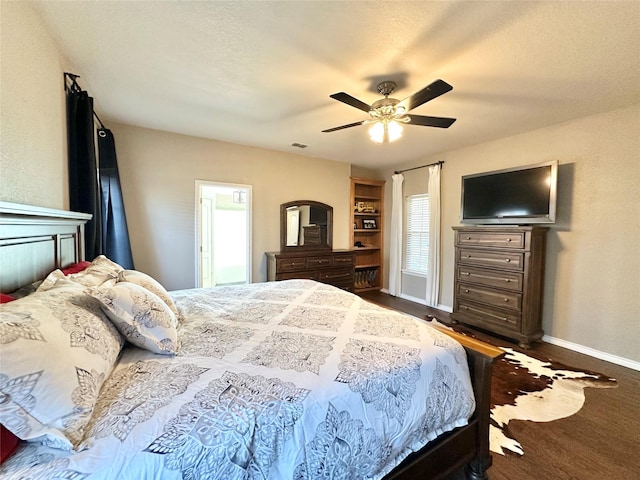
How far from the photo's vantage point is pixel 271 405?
954 millimetres

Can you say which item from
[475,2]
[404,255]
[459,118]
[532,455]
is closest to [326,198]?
[404,255]

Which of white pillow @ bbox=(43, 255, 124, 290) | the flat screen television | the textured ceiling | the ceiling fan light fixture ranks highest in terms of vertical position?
the textured ceiling

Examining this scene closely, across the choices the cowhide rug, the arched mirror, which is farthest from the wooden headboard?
the arched mirror

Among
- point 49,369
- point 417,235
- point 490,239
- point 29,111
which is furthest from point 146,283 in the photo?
point 417,235

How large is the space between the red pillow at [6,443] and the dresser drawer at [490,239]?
4.01 m

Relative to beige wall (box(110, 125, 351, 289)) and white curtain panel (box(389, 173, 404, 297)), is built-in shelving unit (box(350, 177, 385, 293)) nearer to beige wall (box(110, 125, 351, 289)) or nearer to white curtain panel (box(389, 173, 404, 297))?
white curtain panel (box(389, 173, 404, 297))

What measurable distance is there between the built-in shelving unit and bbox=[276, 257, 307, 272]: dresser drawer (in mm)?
1544

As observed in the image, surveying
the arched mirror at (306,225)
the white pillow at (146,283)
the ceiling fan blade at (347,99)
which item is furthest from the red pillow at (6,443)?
the arched mirror at (306,225)

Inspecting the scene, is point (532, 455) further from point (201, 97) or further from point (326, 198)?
point (326, 198)

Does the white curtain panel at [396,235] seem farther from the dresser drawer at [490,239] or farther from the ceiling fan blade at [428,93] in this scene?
the ceiling fan blade at [428,93]

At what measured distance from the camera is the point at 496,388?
92.3 inches

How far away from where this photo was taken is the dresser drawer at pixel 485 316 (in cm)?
326

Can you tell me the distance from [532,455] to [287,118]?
3518 millimetres

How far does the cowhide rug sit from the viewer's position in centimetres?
190
